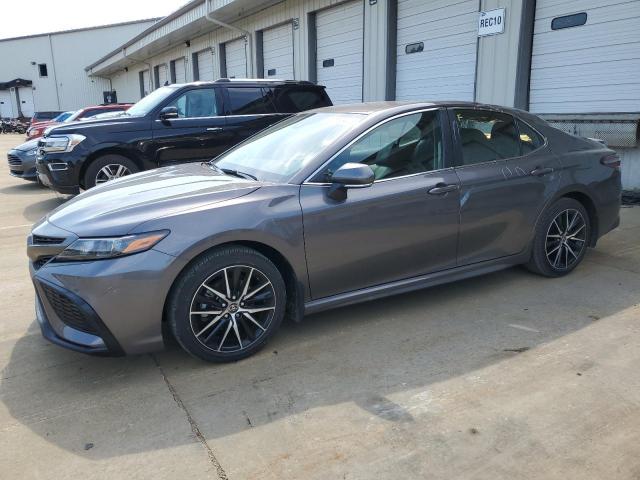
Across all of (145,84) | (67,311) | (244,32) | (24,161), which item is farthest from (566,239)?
(145,84)

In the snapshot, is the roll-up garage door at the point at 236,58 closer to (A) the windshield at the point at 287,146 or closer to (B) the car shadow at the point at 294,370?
(A) the windshield at the point at 287,146

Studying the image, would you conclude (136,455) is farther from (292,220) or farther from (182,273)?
(292,220)

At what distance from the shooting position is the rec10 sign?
8.64m

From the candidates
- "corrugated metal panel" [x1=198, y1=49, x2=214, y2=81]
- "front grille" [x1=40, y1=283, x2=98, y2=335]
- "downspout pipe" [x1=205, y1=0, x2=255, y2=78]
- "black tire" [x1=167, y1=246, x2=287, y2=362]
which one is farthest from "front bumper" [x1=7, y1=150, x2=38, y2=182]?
"corrugated metal panel" [x1=198, y1=49, x2=214, y2=81]

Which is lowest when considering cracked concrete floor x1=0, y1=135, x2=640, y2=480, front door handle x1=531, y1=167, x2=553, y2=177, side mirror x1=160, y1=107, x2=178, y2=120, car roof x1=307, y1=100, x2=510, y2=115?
cracked concrete floor x1=0, y1=135, x2=640, y2=480

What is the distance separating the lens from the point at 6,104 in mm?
50094

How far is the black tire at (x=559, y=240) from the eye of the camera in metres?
4.39

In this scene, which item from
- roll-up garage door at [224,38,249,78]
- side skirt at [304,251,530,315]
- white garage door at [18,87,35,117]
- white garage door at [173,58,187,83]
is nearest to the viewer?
side skirt at [304,251,530,315]

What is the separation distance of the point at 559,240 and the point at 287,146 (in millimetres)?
2443

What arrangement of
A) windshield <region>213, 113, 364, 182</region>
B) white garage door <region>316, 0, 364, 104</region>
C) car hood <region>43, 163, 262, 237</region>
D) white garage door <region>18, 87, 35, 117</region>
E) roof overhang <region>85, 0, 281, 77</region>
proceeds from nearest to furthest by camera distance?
1. car hood <region>43, 163, 262, 237</region>
2. windshield <region>213, 113, 364, 182</region>
3. white garage door <region>316, 0, 364, 104</region>
4. roof overhang <region>85, 0, 281, 77</region>
5. white garage door <region>18, 87, 35, 117</region>

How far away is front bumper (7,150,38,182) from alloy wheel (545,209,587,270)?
30.6 ft

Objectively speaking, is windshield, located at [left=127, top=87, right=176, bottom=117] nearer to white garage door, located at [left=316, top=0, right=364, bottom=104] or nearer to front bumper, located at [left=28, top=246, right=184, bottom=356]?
front bumper, located at [left=28, top=246, right=184, bottom=356]

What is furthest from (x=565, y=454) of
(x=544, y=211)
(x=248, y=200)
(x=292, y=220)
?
(x=544, y=211)

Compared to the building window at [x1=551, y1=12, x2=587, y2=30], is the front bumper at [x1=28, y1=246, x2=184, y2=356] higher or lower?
lower
